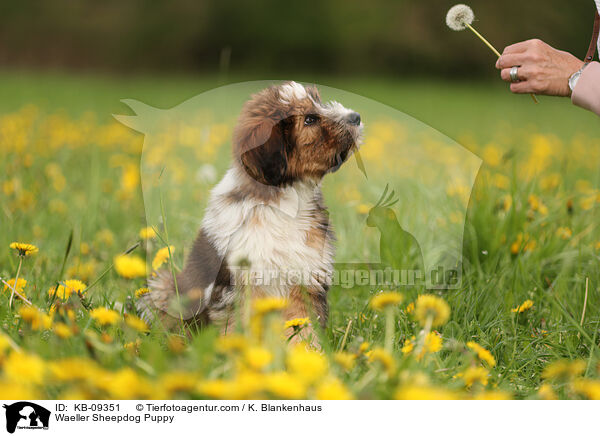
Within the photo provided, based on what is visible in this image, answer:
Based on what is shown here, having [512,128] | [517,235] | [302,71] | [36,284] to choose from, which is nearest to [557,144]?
[512,128]

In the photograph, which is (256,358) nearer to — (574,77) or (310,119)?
(310,119)

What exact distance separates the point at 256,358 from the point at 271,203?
75cm

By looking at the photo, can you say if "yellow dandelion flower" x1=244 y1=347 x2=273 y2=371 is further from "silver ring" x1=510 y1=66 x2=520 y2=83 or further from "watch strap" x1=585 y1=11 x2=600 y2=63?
"watch strap" x1=585 y1=11 x2=600 y2=63

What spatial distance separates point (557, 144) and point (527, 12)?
1.56 meters

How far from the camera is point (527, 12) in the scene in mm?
6531

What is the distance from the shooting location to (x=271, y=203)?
1.96 m

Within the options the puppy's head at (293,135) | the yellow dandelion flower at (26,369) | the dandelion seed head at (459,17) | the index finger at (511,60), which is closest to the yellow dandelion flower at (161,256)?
the puppy's head at (293,135)

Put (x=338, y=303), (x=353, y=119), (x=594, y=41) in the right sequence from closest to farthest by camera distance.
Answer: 1. (x=353, y=119)
2. (x=594, y=41)
3. (x=338, y=303)

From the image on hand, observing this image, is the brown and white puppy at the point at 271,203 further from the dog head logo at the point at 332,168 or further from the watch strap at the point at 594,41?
the watch strap at the point at 594,41

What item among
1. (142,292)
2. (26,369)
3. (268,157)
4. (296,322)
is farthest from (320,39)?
(26,369)

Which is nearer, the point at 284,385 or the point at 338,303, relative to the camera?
the point at 284,385

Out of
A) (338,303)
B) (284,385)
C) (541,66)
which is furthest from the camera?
(338,303)

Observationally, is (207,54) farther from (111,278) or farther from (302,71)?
(111,278)
